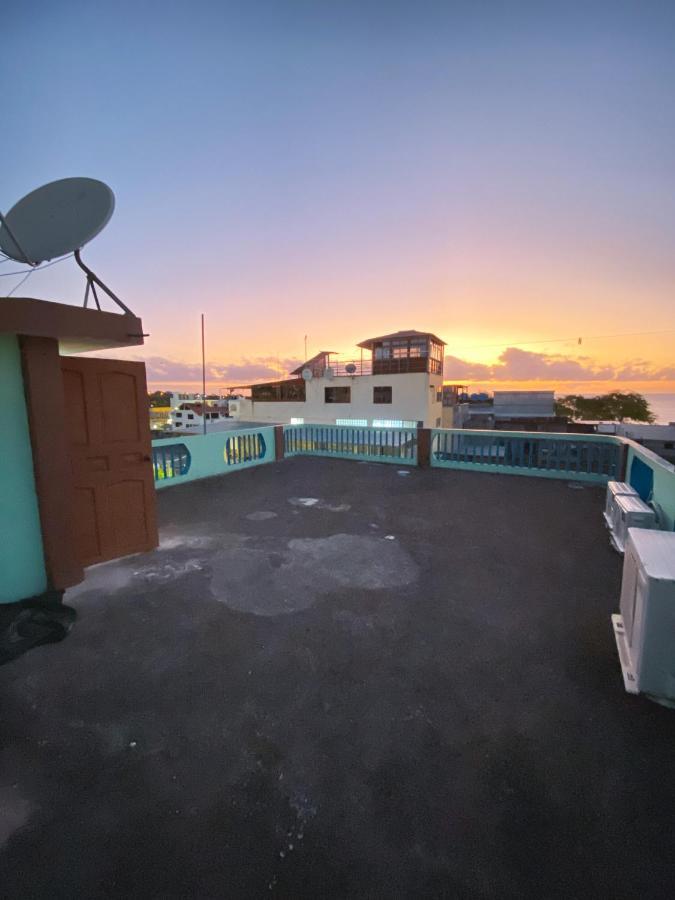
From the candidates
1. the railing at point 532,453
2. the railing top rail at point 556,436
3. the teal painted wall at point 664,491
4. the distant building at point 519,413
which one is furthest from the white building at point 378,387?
the teal painted wall at point 664,491

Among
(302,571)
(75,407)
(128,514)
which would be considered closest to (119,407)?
(75,407)

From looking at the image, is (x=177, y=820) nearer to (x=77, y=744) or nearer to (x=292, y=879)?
(x=292, y=879)

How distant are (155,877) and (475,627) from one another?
2779mm

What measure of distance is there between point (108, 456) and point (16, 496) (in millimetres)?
1013

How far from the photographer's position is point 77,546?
14.6 ft

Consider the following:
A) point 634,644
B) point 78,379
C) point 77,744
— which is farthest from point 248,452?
point 634,644

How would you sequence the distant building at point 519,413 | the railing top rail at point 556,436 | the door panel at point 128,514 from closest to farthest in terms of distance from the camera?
the door panel at point 128,514
the railing top rail at point 556,436
the distant building at point 519,413

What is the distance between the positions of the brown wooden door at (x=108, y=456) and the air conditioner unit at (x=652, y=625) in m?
5.31

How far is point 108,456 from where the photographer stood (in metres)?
4.77

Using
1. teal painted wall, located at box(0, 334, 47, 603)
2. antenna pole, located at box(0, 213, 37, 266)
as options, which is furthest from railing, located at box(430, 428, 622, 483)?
antenna pole, located at box(0, 213, 37, 266)

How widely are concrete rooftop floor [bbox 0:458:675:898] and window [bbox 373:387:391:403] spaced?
Result: 75.2ft

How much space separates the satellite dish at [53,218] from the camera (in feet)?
14.3

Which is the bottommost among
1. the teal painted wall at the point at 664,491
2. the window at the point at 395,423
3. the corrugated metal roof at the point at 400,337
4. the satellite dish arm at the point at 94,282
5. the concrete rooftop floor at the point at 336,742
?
the concrete rooftop floor at the point at 336,742

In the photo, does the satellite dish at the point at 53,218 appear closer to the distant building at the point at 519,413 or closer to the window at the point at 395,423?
the window at the point at 395,423
